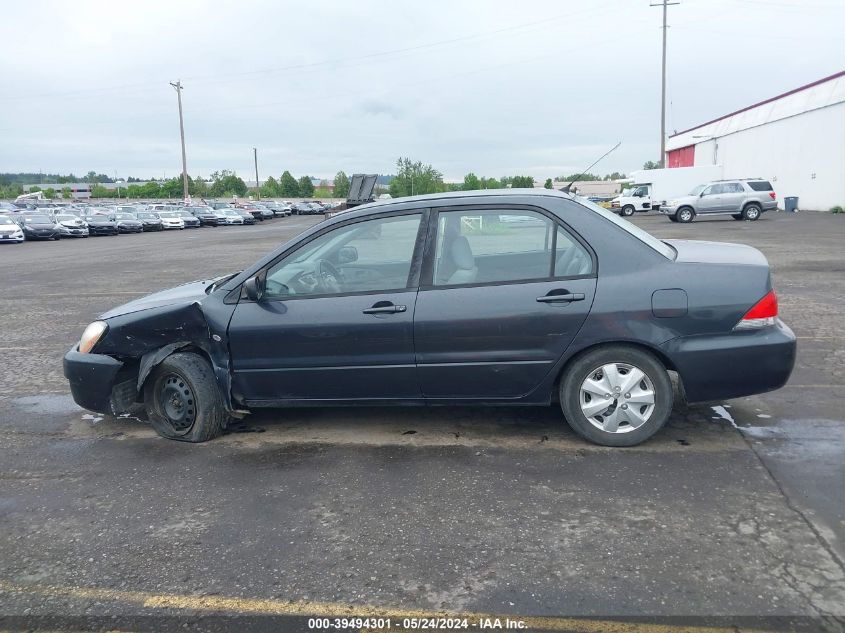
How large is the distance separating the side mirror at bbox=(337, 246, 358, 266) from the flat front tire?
1167 millimetres

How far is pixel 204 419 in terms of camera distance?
4859 mm

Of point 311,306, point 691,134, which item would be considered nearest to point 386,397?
point 311,306

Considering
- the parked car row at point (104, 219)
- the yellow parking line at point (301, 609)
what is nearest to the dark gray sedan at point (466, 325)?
the yellow parking line at point (301, 609)

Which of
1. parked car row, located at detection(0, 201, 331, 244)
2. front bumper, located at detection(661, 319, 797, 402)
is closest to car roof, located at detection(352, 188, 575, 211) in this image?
front bumper, located at detection(661, 319, 797, 402)

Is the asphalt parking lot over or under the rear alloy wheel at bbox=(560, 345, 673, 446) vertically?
under

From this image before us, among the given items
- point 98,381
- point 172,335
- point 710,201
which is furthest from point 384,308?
point 710,201

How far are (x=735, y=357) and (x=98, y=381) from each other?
423 cm

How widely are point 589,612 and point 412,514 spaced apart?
3.77 ft

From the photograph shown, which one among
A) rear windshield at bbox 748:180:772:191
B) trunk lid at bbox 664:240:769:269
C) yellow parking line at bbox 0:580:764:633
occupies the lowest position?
yellow parking line at bbox 0:580:764:633

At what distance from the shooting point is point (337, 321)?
4605mm

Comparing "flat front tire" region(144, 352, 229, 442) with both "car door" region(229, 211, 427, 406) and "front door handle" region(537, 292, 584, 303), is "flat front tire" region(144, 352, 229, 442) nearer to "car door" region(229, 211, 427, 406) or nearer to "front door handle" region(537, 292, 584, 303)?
"car door" region(229, 211, 427, 406)

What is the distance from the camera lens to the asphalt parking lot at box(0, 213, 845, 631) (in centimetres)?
302

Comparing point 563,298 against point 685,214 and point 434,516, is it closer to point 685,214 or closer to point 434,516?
point 434,516

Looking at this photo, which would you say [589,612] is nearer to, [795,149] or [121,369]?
[121,369]
